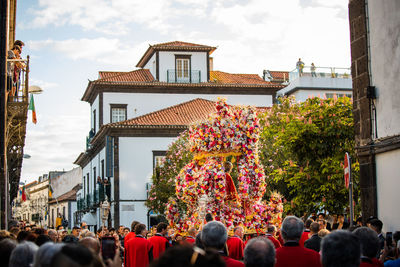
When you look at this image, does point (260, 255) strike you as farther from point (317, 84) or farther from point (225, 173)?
point (317, 84)

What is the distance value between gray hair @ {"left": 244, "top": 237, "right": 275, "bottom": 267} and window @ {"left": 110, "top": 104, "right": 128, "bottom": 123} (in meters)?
41.6


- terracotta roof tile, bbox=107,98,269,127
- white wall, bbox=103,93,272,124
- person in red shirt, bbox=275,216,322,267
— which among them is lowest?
person in red shirt, bbox=275,216,322,267

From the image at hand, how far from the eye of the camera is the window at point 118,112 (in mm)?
46312

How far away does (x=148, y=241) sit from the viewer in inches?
465

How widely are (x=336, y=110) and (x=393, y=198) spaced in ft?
15.7

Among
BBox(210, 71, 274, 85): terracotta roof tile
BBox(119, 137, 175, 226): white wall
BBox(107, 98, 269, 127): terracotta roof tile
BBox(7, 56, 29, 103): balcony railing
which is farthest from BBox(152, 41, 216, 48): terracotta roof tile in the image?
BBox(7, 56, 29, 103): balcony railing

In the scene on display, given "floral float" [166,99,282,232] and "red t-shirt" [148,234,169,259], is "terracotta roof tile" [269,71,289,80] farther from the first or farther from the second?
"red t-shirt" [148,234,169,259]

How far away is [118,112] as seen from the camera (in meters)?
46.5

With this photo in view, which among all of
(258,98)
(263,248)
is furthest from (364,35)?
(258,98)

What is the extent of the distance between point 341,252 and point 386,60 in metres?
8.37

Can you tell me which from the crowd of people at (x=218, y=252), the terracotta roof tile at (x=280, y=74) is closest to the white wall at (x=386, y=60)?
the crowd of people at (x=218, y=252)

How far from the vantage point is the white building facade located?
42.4 meters

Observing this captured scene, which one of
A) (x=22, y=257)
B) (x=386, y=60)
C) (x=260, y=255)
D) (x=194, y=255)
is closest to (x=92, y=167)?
(x=386, y=60)

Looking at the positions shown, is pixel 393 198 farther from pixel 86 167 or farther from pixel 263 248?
pixel 86 167
